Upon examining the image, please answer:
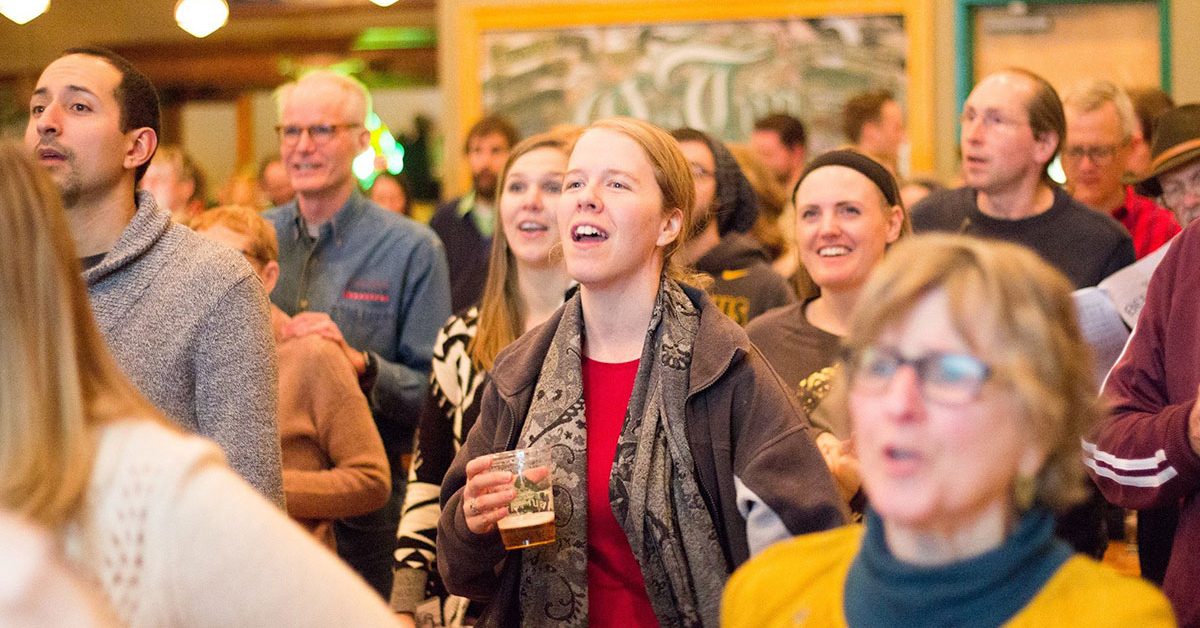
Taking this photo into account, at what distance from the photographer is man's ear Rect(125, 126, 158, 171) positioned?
283cm

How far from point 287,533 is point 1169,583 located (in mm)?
1587

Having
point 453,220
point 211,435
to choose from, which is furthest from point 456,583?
point 453,220

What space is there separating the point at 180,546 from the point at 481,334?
1895 millimetres

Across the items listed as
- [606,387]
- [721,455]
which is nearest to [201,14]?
[606,387]

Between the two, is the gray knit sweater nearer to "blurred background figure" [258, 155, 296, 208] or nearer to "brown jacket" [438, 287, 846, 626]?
"brown jacket" [438, 287, 846, 626]

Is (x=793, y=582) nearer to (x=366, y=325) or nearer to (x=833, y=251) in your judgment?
(x=833, y=251)

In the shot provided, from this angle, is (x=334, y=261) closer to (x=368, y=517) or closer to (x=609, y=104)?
(x=368, y=517)

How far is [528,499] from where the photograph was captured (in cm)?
239

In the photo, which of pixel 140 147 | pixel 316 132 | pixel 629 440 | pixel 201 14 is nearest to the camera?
pixel 629 440

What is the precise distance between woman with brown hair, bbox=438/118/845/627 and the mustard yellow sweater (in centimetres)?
Answer: 38

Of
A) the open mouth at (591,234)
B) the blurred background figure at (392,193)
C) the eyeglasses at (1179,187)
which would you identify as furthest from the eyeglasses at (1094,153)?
the blurred background figure at (392,193)

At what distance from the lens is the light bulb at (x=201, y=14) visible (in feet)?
31.1

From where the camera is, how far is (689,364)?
2.51m

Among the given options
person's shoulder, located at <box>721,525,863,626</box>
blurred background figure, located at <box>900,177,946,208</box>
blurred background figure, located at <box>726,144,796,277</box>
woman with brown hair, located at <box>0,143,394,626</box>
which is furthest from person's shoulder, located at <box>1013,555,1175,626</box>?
blurred background figure, located at <box>900,177,946,208</box>
